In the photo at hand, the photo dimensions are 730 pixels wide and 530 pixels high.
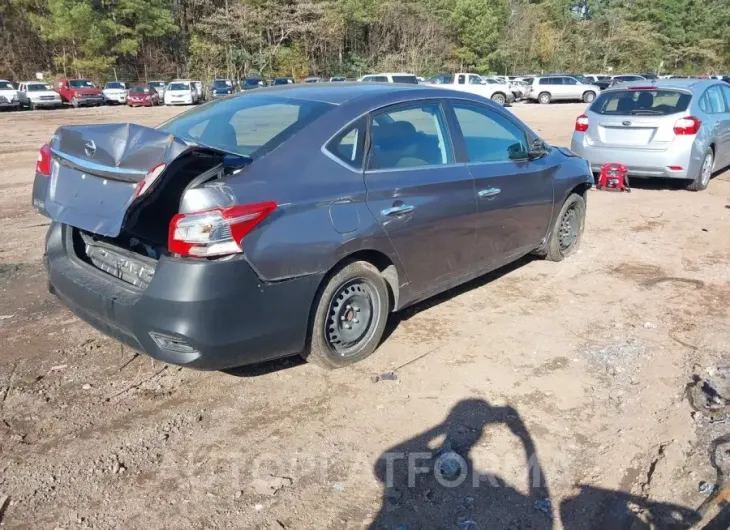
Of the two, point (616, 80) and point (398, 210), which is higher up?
point (616, 80)

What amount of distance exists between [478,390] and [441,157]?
1637mm

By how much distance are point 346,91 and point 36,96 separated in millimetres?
34911

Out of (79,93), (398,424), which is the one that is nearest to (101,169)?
(398,424)

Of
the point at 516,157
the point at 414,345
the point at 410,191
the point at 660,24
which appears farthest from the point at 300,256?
the point at 660,24

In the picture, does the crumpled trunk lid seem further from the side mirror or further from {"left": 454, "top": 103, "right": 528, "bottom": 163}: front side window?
the side mirror

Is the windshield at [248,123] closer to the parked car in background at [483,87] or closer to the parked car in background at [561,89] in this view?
the parked car in background at [483,87]

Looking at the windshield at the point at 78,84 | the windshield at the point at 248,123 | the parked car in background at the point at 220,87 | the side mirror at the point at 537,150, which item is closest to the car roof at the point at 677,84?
the side mirror at the point at 537,150

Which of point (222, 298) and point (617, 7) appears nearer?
point (222, 298)

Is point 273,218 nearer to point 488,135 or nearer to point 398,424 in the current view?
point 398,424

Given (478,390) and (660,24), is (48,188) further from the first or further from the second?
(660,24)

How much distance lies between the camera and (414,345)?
4.31 metres

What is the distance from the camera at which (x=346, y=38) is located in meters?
52.5

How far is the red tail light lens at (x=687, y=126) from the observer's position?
8.75 m

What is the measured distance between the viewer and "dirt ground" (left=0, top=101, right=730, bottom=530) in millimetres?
2785
